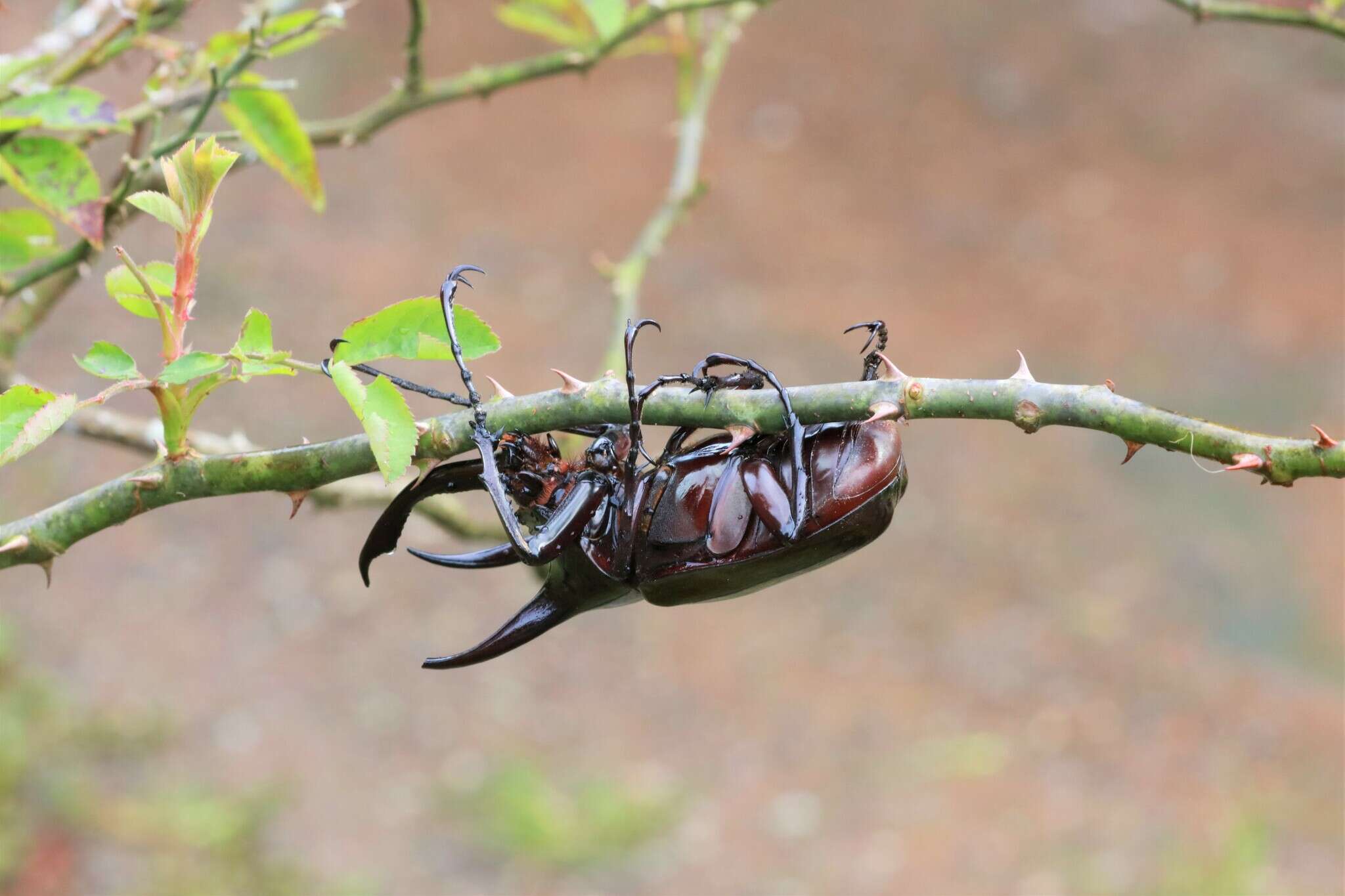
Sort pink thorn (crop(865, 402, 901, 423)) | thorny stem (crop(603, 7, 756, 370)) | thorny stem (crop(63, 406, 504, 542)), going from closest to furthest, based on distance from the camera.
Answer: pink thorn (crop(865, 402, 901, 423)), thorny stem (crop(63, 406, 504, 542)), thorny stem (crop(603, 7, 756, 370))

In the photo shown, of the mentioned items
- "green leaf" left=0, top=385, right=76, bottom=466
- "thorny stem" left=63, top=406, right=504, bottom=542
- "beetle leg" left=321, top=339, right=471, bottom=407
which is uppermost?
"green leaf" left=0, top=385, right=76, bottom=466

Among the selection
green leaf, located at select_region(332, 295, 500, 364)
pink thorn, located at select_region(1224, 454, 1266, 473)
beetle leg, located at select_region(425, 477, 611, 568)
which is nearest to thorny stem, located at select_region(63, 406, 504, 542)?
beetle leg, located at select_region(425, 477, 611, 568)

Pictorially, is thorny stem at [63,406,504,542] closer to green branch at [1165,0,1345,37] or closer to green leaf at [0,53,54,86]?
green leaf at [0,53,54,86]

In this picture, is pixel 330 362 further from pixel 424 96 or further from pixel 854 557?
pixel 854 557

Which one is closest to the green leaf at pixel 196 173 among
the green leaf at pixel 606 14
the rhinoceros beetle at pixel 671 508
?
the rhinoceros beetle at pixel 671 508

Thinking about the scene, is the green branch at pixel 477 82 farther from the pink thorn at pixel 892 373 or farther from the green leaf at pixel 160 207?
the pink thorn at pixel 892 373

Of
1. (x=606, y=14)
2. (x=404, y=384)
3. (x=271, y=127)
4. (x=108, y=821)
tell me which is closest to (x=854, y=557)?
(x=108, y=821)
